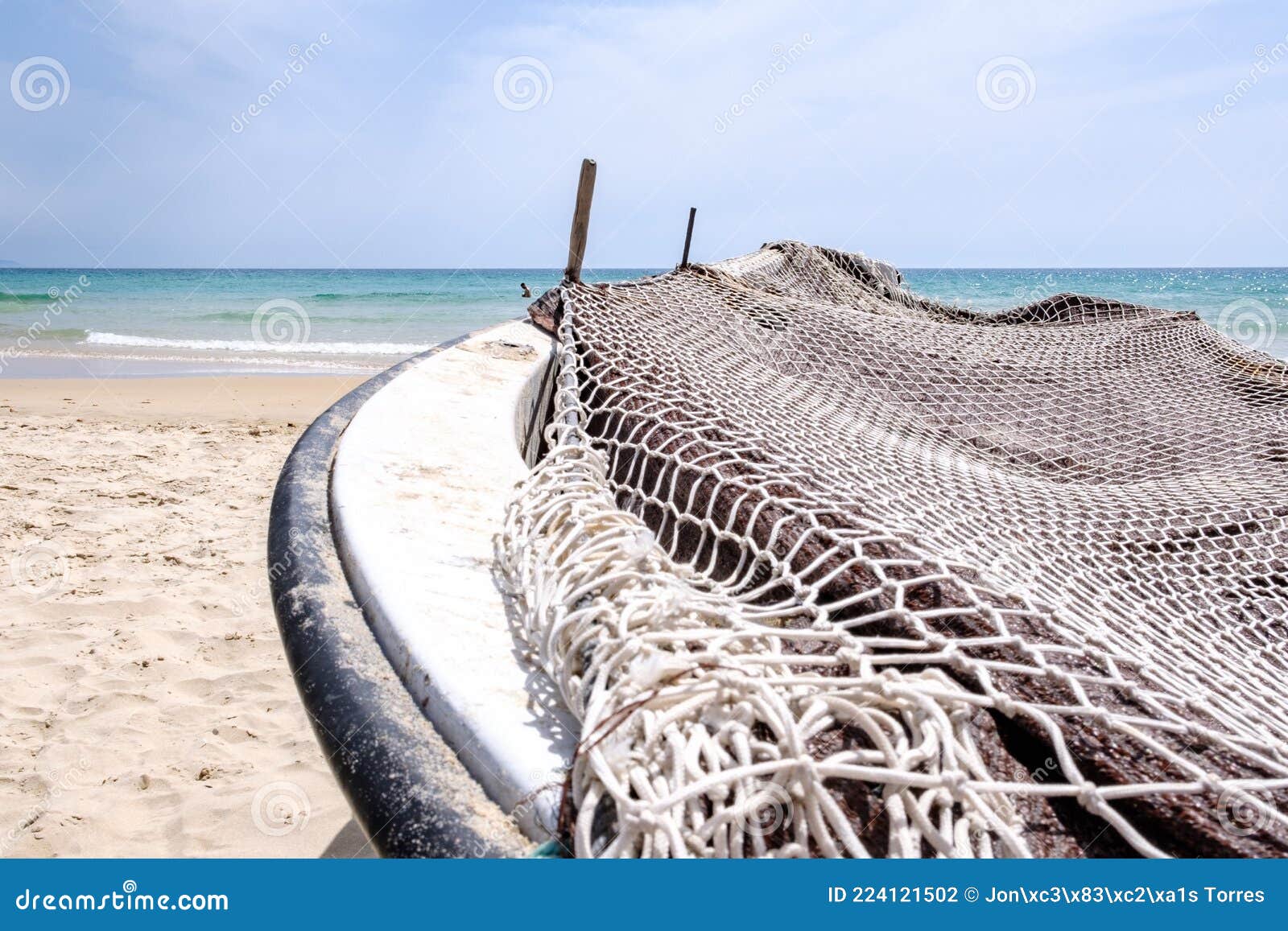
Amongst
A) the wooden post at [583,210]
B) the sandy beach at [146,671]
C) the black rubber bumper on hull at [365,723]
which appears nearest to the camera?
the black rubber bumper on hull at [365,723]

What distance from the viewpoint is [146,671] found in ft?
9.85

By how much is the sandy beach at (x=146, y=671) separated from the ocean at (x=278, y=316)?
224 inches

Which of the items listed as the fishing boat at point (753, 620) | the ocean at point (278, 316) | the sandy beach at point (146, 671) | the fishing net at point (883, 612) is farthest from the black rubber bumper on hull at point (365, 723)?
the ocean at point (278, 316)

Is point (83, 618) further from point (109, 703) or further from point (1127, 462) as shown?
point (1127, 462)

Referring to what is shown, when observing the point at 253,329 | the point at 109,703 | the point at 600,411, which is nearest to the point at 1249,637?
the point at 600,411

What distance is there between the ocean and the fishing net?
5.19 m

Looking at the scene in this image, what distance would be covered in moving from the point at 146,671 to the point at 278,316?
16.3m

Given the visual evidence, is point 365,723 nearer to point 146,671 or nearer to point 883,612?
point 883,612

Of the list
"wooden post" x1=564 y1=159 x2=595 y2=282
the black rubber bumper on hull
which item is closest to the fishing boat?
the black rubber bumper on hull

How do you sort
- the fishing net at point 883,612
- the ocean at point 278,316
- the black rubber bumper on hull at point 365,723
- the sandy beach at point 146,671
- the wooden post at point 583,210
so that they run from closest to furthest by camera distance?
the fishing net at point 883,612
the black rubber bumper on hull at point 365,723
the sandy beach at point 146,671
the wooden post at point 583,210
the ocean at point 278,316

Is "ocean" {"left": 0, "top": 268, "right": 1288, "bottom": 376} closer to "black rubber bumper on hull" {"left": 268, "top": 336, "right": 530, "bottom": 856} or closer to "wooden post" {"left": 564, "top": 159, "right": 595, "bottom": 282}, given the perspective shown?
"wooden post" {"left": 564, "top": 159, "right": 595, "bottom": 282}

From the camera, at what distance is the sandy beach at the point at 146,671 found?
7.53ft

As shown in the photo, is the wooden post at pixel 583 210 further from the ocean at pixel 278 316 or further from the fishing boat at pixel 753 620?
the ocean at pixel 278 316

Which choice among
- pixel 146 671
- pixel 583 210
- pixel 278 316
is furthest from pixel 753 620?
pixel 278 316
